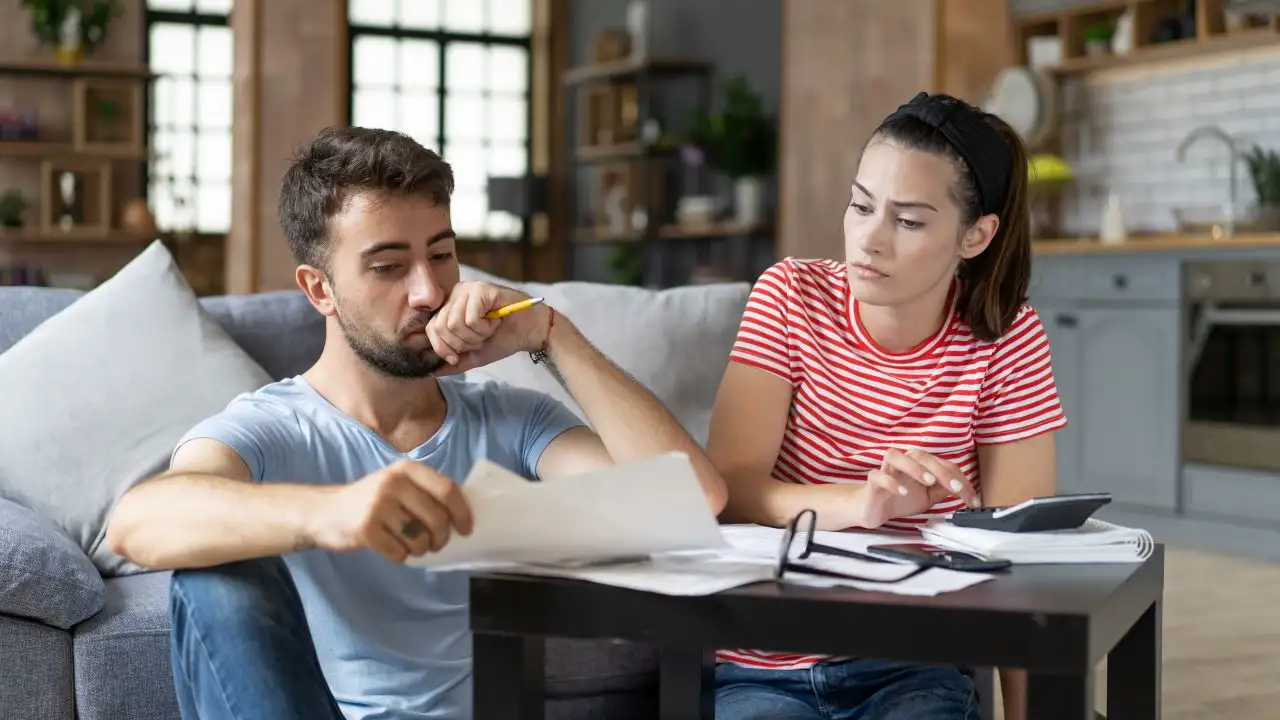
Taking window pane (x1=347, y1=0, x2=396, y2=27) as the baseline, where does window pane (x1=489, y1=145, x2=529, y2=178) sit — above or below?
below

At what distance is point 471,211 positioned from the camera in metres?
10.4

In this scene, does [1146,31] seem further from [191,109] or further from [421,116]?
[191,109]

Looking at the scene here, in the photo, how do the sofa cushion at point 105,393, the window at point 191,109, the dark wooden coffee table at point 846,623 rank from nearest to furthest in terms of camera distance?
1. the dark wooden coffee table at point 846,623
2. the sofa cushion at point 105,393
3. the window at point 191,109

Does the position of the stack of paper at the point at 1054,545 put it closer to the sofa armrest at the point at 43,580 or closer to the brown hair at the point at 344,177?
the brown hair at the point at 344,177

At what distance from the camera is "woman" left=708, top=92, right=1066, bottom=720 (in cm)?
176

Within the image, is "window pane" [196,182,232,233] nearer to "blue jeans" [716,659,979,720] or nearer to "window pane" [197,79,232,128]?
"window pane" [197,79,232,128]

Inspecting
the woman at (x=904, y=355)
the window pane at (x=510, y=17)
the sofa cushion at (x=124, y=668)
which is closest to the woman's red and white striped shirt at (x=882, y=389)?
the woman at (x=904, y=355)

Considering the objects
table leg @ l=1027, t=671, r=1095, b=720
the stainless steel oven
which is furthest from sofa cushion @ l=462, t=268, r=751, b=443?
the stainless steel oven

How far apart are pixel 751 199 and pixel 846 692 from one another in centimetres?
663

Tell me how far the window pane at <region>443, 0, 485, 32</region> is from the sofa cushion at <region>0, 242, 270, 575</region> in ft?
26.7

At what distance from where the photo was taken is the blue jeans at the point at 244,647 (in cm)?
129

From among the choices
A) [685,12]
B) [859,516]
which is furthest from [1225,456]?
[685,12]

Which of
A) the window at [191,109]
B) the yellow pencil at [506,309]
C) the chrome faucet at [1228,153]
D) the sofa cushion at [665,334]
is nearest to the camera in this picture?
the yellow pencil at [506,309]

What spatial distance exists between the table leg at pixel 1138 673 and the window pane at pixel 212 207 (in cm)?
908
